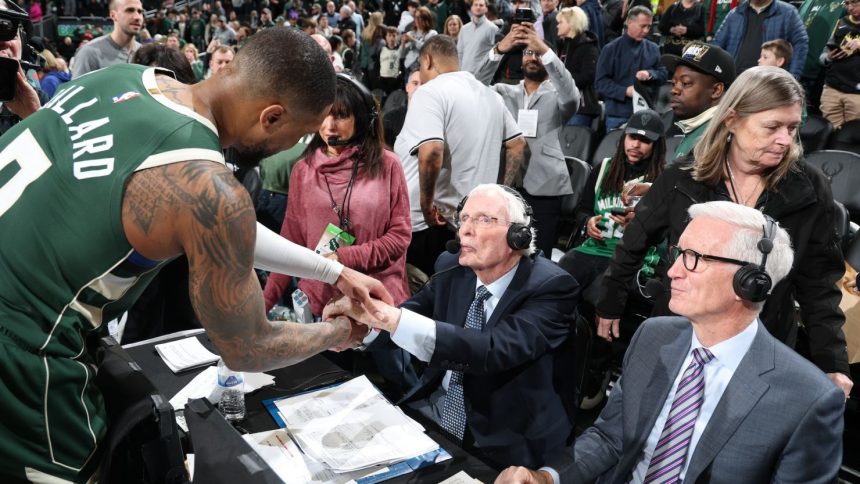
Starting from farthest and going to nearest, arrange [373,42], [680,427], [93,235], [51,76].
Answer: [373,42], [51,76], [680,427], [93,235]

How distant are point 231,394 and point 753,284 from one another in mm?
1552

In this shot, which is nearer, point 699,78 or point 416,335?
point 416,335

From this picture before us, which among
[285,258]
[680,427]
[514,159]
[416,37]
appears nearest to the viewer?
[680,427]

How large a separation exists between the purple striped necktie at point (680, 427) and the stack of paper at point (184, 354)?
61.6 inches

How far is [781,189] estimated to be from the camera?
8.41 feet

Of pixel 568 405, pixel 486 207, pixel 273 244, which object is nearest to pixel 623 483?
pixel 568 405

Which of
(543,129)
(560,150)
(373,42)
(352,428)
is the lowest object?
(373,42)

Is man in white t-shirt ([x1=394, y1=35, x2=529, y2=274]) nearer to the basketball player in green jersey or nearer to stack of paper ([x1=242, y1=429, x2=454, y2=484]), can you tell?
stack of paper ([x1=242, y1=429, x2=454, y2=484])

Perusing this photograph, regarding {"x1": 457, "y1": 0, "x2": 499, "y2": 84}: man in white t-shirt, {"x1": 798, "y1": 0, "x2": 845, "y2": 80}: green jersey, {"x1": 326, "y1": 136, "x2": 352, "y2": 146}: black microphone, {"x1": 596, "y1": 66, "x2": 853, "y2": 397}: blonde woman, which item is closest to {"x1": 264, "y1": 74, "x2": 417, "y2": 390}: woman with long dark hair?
{"x1": 326, "y1": 136, "x2": 352, "y2": 146}: black microphone

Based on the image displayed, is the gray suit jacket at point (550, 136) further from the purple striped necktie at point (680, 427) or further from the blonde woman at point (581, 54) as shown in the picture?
the purple striped necktie at point (680, 427)

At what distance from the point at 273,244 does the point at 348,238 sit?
1106mm

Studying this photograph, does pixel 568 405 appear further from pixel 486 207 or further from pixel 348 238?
pixel 348 238

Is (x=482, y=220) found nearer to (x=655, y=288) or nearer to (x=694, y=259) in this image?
(x=655, y=288)

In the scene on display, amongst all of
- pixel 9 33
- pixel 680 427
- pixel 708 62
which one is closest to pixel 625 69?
pixel 708 62
